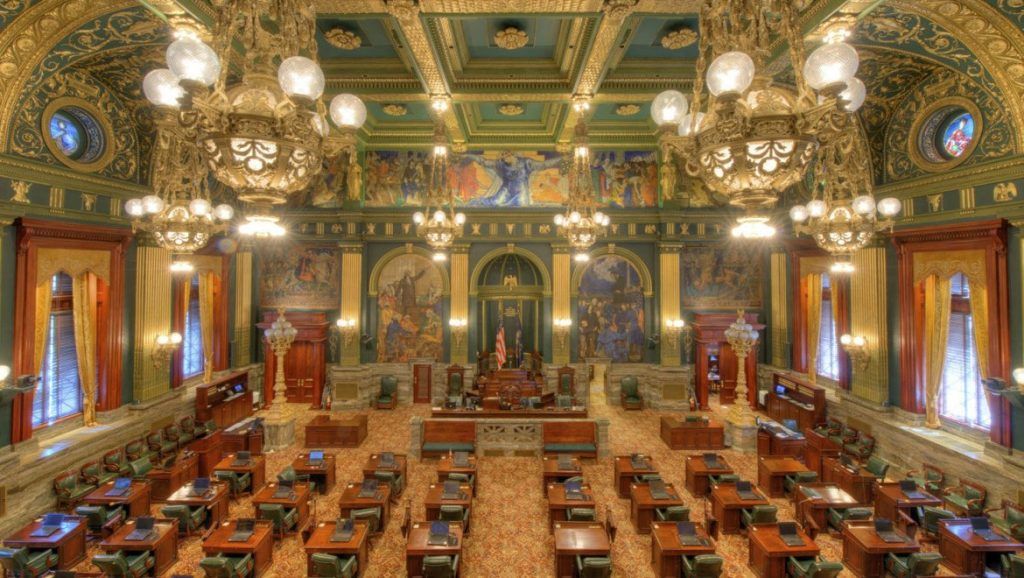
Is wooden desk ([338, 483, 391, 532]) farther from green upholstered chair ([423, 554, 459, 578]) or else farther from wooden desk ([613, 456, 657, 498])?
wooden desk ([613, 456, 657, 498])

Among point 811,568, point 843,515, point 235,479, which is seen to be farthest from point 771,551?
point 235,479

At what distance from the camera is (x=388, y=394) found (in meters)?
17.7

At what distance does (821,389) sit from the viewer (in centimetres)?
1412

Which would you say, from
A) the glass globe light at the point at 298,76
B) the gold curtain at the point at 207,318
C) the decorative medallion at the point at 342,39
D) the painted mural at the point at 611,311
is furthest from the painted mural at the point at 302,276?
the glass globe light at the point at 298,76

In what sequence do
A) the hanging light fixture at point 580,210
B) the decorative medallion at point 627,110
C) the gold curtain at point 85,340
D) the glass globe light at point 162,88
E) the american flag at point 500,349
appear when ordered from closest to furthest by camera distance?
the glass globe light at point 162,88 < the hanging light fixture at point 580,210 < the gold curtain at point 85,340 < the decorative medallion at point 627,110 < the american flag at point 500,349

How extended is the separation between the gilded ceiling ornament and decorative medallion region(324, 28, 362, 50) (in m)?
6.14

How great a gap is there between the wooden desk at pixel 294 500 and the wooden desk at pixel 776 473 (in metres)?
9.37

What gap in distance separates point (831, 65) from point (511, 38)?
7629mm

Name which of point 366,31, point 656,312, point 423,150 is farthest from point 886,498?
point 423,150

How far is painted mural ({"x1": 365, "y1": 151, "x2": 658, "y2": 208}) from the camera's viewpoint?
17.8 metres

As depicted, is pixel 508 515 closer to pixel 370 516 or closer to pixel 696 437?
pixel 370 516

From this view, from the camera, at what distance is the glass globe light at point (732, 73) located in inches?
128

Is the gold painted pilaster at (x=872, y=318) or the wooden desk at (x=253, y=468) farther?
the gold painted pilaster at (x=872, y=318)

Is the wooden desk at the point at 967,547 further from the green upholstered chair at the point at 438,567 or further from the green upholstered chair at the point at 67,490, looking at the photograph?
the green upholstered chair at the point at 67,490
